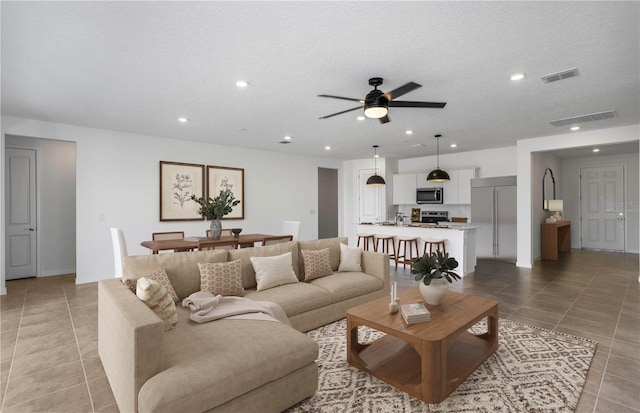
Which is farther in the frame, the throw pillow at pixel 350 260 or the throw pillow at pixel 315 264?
the throw pillow at pixel 350 260

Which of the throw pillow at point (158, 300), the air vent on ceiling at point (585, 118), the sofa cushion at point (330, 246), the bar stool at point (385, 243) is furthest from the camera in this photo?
the bar stool at point (385, 243)

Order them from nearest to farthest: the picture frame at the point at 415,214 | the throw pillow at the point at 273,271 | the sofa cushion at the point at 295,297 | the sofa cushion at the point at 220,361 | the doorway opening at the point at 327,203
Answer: the sofa cushion at the point at 220,361 → the sofa cushion at the point at 295,297 → the throw pillow at the point at 273,271 → the picture frame at the point at 415,214 → the doorway opening at the point at 327,203

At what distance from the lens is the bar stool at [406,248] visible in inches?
250

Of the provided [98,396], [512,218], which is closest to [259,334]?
[98,396]

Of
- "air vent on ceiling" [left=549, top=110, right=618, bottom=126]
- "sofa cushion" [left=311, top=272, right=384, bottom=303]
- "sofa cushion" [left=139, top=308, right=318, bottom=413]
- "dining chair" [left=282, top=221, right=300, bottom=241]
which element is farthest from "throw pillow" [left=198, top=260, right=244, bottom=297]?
"air vent on ceiling" [left=549, top=110, right=618, bottom=126]

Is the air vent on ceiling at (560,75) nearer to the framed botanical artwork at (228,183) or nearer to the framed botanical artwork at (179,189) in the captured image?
the framed botanical artwork at (228,183)

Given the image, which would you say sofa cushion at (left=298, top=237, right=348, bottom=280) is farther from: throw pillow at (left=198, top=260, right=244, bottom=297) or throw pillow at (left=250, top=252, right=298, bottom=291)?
throw pillow at (left=198, top=260, right=244, bottom=297)

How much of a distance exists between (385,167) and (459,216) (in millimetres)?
2316

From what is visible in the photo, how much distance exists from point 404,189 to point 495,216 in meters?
2.43

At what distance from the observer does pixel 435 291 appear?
267 cm

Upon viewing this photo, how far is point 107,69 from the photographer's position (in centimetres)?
311

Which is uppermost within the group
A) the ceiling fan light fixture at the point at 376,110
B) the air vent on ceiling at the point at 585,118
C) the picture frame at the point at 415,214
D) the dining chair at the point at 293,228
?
the air vent on ceiling at the point at 585,118

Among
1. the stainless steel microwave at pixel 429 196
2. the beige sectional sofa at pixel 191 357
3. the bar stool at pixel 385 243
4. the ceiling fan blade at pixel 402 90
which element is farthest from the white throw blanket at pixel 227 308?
the stainless steel microwave at pixel 429 196

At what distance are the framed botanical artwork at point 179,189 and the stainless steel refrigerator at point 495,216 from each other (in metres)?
6.15
